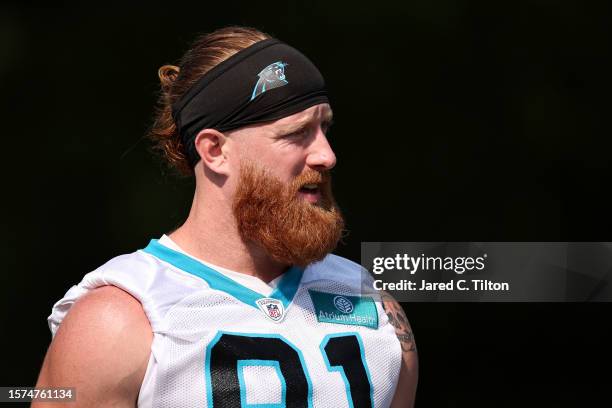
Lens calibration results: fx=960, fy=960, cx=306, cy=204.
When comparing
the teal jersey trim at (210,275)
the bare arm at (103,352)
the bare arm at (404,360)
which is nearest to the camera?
the bare arm at (103,352)

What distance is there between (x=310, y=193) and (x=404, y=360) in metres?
0.51

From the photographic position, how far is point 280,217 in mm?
2363

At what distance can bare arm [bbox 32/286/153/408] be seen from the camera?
2.09m

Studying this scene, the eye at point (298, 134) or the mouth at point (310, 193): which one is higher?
the eye at point (298, 134)

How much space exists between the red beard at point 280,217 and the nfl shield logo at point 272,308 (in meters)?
0.11

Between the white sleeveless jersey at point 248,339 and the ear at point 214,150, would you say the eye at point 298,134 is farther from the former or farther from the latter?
the white sleeveless jersey at point 248,339

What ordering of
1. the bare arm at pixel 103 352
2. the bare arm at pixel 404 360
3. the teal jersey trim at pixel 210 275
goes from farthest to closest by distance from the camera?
1. the bare arm at pixel 404 360
2. the teal jersey trim at pixel 210 275
3. the bare arm at pixel 103 352

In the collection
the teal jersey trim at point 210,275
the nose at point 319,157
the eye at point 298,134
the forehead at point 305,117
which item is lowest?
the teal jersey trim at point 210,275

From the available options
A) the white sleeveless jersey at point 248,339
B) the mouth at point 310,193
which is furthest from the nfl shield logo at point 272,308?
the mouth at point 310,193

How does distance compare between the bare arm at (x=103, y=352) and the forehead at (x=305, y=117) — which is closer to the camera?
the bare arm at (x=103, y=352)

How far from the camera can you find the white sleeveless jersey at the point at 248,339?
2.15m

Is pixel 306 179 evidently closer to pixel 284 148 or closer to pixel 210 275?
pixel 284 148

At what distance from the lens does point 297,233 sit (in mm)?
2350


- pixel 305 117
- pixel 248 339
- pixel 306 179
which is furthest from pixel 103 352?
pixel 305 117
